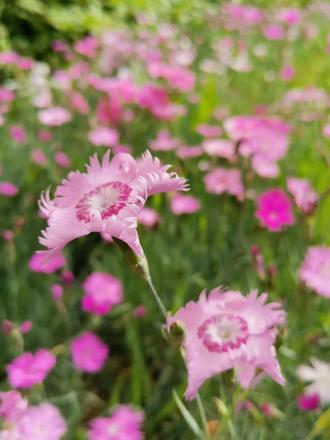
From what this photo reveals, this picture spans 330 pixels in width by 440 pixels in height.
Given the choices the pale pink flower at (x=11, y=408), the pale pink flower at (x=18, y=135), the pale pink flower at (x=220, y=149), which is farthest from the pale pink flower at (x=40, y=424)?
the pale pink flower at (x=18, y=135)

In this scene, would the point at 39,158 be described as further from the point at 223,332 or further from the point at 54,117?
the point at 223,332

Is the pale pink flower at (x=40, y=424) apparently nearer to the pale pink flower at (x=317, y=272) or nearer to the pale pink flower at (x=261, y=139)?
the pale pink flower at (x=317, y=272)

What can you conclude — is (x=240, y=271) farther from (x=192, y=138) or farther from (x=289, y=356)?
(x=192, y=138)

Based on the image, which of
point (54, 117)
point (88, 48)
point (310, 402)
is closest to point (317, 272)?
point (310, 402)

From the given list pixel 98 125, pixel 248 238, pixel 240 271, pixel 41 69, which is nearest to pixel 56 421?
pixel 240 271

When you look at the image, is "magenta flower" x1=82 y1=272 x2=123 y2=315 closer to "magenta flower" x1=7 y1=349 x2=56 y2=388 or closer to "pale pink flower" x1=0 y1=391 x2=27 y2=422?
"magenta flower" x1=7 y1=349 x2=56 y2=388

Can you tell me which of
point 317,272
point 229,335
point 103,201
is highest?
point 103,201
